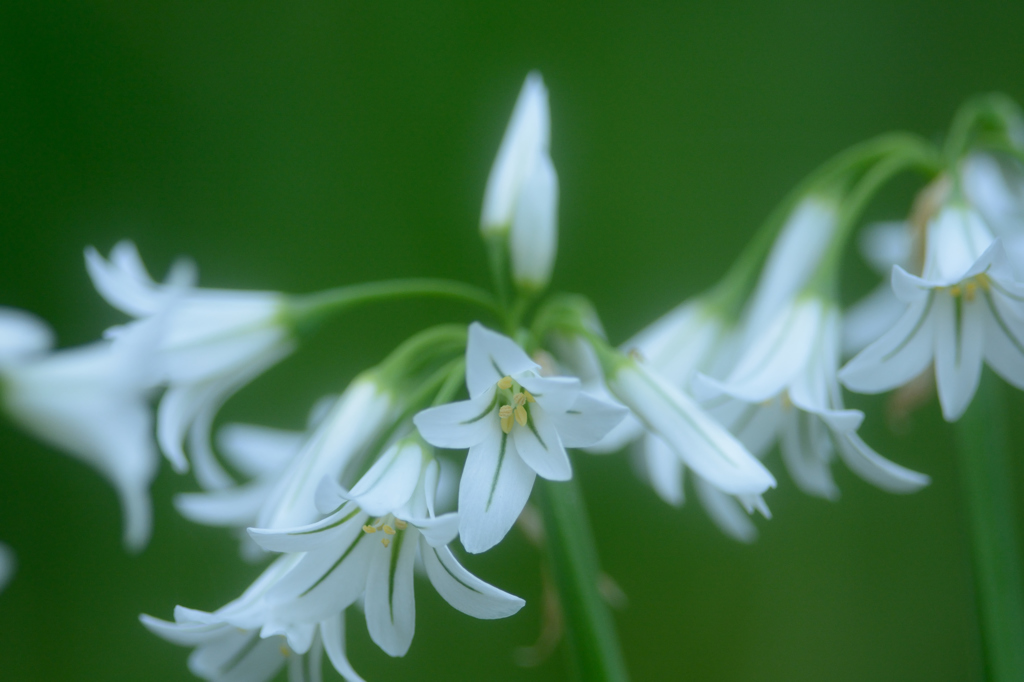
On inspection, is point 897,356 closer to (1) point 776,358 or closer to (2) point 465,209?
(1) point 776,358

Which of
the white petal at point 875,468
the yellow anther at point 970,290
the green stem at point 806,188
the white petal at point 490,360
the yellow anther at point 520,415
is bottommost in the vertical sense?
the white petal at point 875,468

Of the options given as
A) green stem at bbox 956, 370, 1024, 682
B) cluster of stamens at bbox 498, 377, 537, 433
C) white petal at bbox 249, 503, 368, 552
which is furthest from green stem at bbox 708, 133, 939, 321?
white petal at bbox 249, 503, 368, 552

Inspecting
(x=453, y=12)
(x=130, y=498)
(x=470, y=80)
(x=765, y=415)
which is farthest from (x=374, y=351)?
(x=765, y=415)

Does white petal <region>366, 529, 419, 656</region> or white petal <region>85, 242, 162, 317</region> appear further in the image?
white petal <region>85, 242, 162, 317</region>

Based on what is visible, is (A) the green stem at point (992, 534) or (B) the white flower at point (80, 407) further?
(B) the white flower at point (80, 407)

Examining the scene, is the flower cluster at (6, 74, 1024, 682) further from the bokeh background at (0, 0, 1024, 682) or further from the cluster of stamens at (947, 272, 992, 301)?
the bokeh background at (0, 0, 1024, 682)

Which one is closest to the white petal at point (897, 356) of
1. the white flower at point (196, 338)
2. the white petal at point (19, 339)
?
the white flower at point (196, 338)

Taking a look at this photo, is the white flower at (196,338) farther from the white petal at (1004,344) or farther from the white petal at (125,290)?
the white petal at (1004,344)
